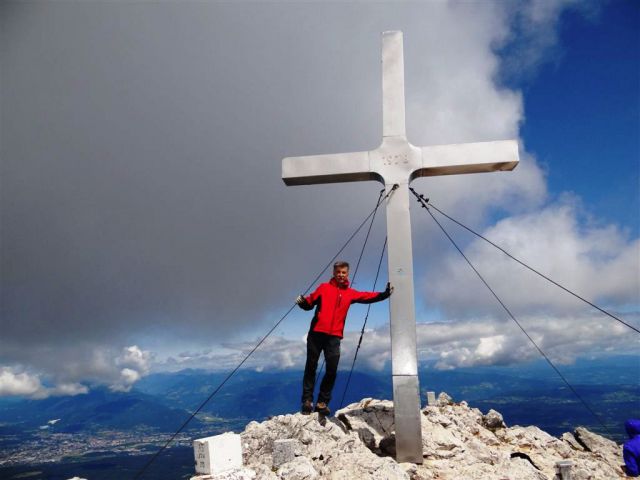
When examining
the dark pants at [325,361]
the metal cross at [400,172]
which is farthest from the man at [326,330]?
the metal cross at [400,172]

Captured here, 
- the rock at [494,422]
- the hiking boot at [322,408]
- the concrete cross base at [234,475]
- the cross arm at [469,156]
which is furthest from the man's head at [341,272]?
the rock at [494,422]

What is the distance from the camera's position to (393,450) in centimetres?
764

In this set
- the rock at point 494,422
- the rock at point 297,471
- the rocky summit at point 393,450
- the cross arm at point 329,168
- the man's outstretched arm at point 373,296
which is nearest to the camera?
the rock at point 297,471

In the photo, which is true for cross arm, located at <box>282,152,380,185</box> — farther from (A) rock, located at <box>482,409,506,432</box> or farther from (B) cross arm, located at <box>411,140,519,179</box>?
(A) rock, located at <box>482,409,506,432</box>

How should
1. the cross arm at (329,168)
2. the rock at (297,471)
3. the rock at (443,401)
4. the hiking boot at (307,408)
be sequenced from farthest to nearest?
1. the rock at (443,401)
2. the cross arm at (329,168)
3. the hiking boot at (307,408)
4. the rock at (297,471)

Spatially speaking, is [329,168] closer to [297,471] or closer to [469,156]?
[469,156]

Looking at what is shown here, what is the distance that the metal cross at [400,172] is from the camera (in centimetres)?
738

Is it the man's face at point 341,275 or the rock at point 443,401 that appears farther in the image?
the rock at point 443,401

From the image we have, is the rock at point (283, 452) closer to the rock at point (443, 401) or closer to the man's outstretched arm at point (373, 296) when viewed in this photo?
the man's outstretched arm at point (373, 296)

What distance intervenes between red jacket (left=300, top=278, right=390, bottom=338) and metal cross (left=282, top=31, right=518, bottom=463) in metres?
0.65

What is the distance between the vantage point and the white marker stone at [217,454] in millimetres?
5480

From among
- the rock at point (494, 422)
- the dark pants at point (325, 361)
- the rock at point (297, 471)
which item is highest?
the dark pants at point (325, 361)

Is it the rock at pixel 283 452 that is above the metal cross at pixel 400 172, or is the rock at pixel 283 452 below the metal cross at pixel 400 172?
below

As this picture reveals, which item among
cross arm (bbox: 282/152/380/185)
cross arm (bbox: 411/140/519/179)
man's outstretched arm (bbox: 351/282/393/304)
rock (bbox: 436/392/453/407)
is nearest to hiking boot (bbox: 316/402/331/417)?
man's outstretched arm (bbox: 351/282/393/304)
